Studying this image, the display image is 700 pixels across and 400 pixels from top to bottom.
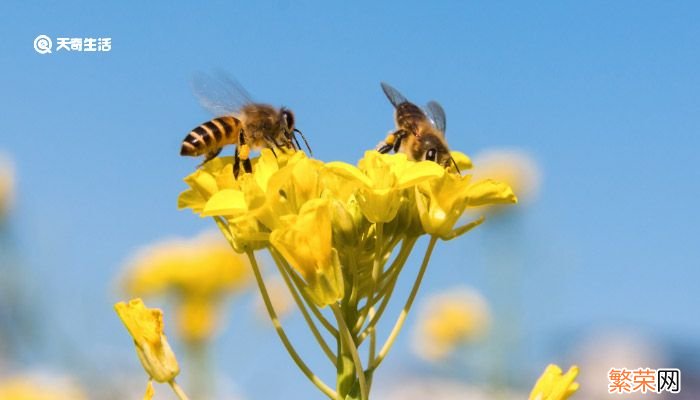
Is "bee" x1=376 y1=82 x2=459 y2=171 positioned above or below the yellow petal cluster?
above

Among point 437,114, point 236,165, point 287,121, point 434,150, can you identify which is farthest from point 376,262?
point 437,114

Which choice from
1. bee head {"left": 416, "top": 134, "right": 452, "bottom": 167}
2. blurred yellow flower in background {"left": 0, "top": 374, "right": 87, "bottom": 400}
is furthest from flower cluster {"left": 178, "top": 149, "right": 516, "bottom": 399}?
blurred yellow flower in background {"left": 0, "top": 374, "right": 87, "bottom": 400}

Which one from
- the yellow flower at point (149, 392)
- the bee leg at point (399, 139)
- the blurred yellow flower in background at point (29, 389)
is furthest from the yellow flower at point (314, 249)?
the blurred yellow flower in background at point (29, 389)

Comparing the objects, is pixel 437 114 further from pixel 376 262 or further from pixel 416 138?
pixel 376 262

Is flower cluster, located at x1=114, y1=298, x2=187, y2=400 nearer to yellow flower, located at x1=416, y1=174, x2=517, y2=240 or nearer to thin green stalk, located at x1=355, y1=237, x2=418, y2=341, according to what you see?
thin green stalk, located at x1=355, y1=237, x2=418, y2=341

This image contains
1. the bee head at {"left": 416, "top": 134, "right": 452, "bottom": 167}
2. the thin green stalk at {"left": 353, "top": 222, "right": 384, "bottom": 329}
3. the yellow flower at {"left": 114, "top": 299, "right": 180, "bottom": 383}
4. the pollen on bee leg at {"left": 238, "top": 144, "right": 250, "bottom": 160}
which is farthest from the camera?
the bee head at {"left": 416, "top": 134, "right": 452, "bottom": 167}

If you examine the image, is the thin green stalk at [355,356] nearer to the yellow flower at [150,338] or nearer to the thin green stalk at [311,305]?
the thin green stalk at [311,305]
